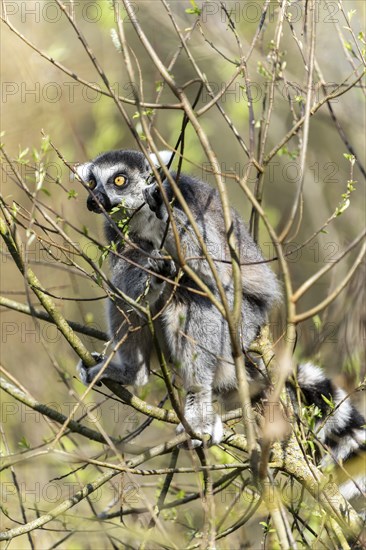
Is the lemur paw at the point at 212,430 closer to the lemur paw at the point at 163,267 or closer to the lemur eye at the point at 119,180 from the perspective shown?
the lemur paw at the point at 163,267

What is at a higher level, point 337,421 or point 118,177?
point 118,177

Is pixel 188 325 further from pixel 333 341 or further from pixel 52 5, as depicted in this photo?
pixel 52 5

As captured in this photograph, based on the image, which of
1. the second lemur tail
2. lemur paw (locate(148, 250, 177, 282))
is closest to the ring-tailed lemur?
the second lemur tail

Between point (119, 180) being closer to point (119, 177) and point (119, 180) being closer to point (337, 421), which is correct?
point (119, 177)

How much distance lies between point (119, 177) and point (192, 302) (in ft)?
3.69

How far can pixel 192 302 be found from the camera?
531cm

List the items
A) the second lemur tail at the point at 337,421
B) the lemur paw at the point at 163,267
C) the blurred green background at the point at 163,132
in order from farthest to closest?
the blurred green background at the point at 163,132 → the second lemur tail at the point at 337,421 → the lemur paw at the point at 163,267

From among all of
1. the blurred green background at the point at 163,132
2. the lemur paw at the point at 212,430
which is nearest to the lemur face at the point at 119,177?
the blurred green background at the point at 163,132

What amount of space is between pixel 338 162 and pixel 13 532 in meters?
6.97

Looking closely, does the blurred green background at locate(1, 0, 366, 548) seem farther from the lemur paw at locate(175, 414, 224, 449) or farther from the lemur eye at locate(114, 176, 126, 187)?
the lemur paw at locate(175, 414, 224, 449)

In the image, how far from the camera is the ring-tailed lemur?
504 cm

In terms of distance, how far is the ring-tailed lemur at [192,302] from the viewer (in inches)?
198

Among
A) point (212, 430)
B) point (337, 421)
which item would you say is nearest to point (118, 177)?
point (212, 430)

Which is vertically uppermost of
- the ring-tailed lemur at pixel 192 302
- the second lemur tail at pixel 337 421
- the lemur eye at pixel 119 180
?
the lemur eye at pixel 119 180
